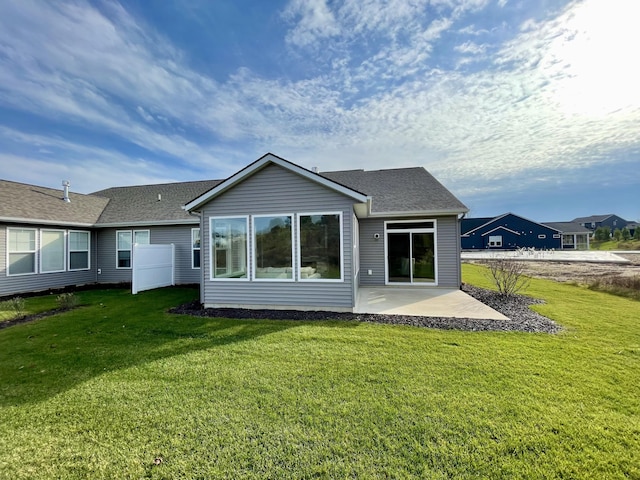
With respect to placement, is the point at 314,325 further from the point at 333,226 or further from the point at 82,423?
the point at 82,423

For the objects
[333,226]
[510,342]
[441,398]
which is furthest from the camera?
[333,226]

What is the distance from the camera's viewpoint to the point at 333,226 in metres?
7.66

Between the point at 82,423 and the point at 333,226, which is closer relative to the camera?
the point at 82,423

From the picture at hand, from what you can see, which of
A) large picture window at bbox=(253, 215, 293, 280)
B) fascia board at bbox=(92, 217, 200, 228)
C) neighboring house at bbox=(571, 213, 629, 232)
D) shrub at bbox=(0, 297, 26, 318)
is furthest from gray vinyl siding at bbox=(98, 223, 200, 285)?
neighboring house at bbox=(571, 213, 629, 232)

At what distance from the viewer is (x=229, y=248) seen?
834 centimetres

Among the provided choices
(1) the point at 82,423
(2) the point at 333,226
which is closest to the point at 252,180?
(2) the point at 333,226

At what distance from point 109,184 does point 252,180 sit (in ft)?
53.5

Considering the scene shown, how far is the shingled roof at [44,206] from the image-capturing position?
10.6m

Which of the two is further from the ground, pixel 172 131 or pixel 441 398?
pixel 172 131

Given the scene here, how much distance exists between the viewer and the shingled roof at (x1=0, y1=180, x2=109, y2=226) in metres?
10.6

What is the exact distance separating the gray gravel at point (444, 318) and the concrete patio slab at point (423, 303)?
1.17 ft

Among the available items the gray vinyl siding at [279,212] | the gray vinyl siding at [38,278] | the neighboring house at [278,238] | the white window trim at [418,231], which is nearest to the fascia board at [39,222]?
the gray vinyl siding at [38,278]

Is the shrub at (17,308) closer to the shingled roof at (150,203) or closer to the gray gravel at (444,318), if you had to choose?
the gray gravel at (444,318)

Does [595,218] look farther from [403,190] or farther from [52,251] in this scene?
[52,251]
